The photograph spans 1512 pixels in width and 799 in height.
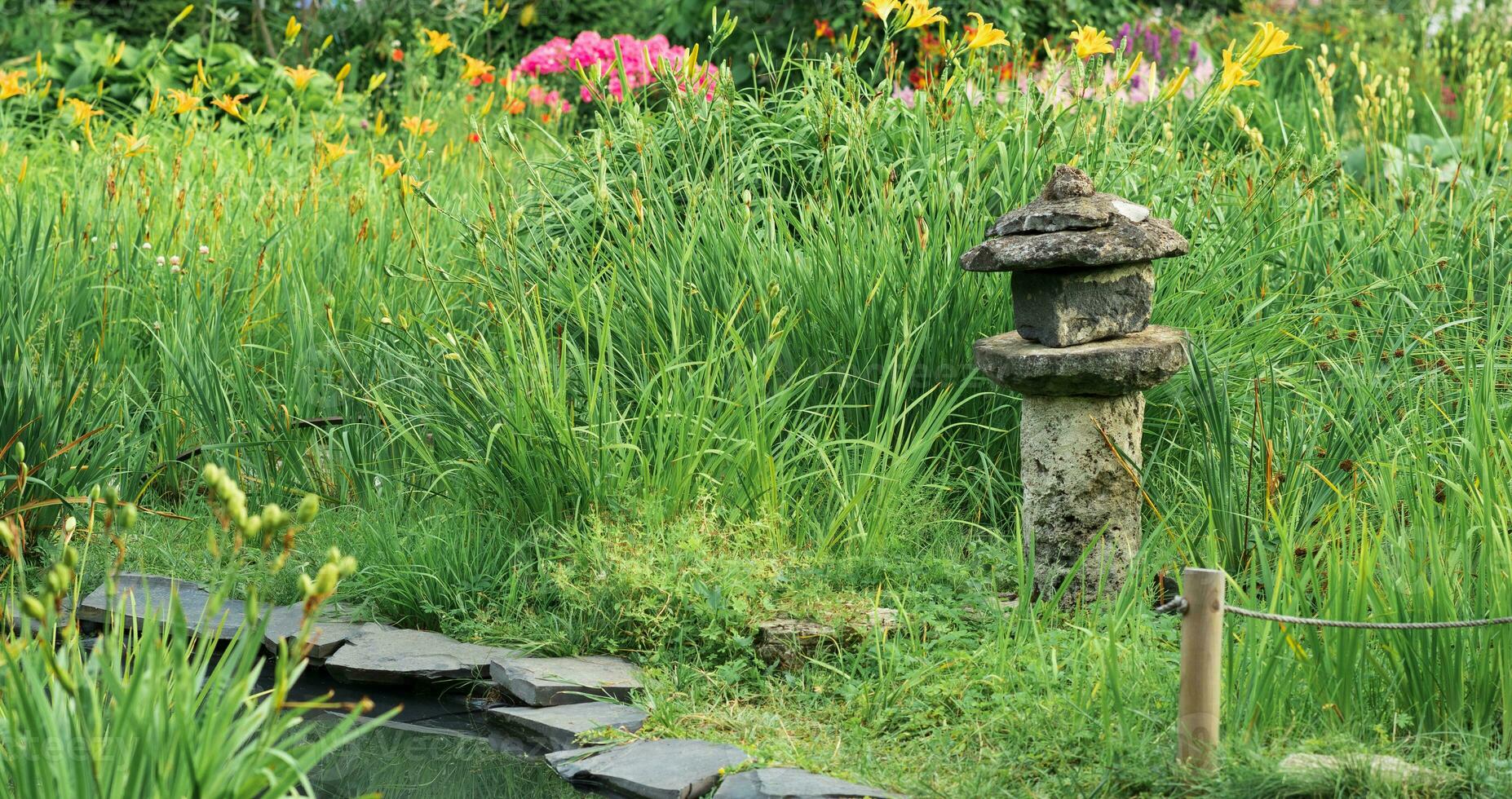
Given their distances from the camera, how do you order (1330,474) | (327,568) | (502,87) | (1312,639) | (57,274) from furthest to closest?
(502,87) → (57,274) → (1330,474) → (1312,639) → (327,568)

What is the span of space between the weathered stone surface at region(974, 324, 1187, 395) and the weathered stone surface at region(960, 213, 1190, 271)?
199 millimetres

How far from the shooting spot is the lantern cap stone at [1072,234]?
352cm

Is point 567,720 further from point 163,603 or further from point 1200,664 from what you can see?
point 1200,664

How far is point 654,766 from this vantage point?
10.3 ft

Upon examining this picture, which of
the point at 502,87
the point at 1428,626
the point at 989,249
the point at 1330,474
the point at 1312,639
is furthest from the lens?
the point at 502,87

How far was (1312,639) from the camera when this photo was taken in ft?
9.50

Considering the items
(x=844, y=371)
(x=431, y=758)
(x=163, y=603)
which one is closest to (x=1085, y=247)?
(x=844, y=371)

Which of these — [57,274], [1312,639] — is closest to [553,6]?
[57,274]

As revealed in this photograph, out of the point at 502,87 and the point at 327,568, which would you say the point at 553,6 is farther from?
the point at 327,568

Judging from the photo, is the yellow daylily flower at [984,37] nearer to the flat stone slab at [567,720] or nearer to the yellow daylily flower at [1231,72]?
the yellow daylily flower at [1231,72]

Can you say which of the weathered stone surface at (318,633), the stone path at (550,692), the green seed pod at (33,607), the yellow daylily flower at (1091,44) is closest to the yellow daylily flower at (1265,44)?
the yellow daylily flower at (1091,44)

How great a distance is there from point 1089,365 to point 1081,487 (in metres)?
0.35

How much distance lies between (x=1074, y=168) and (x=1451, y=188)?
236 cm

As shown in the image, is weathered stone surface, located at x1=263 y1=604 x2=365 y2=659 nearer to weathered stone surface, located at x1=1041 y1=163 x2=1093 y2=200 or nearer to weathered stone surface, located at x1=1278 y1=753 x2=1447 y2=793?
weathered stone surface, located at x1=1041 y1=163 x2=1093 y2=200
